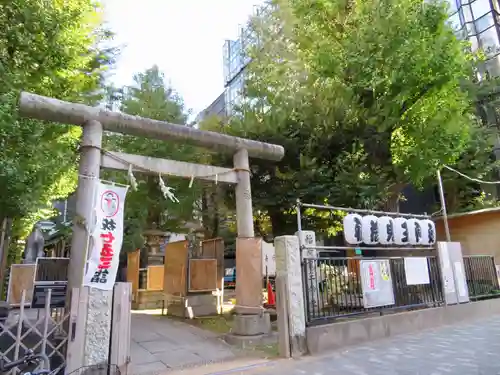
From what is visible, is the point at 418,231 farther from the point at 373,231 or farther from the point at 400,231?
the point at 373,231

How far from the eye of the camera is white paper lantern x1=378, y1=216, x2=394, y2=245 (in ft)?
30.4

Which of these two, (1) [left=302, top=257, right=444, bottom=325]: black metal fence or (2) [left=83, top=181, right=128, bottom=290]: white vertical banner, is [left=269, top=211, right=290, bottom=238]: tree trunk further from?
(2) [left=83, top=181, right=128, bottom=290]: white vertical banner

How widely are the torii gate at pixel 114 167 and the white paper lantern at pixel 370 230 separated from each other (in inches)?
→ 109

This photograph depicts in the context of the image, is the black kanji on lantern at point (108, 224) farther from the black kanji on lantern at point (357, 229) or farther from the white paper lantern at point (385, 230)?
the white paper lantern at point (385, 230)

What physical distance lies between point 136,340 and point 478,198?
65.7ft

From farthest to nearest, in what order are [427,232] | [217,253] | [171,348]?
1. [217,253]
2. [427,232]
3. [171,348]

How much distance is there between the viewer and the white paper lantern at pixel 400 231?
31.8ft

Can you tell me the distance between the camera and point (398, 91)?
1187 centimetres

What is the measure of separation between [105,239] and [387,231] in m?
6.91

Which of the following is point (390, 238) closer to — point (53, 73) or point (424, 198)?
point (53, 73)

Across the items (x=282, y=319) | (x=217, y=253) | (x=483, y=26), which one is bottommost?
(x=282, y=319)

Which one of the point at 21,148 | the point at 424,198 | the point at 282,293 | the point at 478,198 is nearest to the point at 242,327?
the point at 282,293

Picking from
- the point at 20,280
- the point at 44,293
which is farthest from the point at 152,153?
the point at 44,293

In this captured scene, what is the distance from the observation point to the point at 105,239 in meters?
6.36
